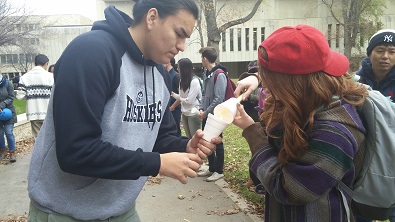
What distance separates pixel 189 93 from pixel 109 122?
449 centimetres

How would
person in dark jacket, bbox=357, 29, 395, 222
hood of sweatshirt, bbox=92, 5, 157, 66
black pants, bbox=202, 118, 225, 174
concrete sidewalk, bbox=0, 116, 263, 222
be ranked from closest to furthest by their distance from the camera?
hood of sweatshirt, bbox=92, 5, 157, 66 → person in dark jacket, bbox=357, 29, 395, 222 → concrete sidewalk, bbox=0, 116, 263, 222 → black pants, bbox=202, 118, 225, 174

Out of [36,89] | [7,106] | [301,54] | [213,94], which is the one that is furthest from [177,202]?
[7,106]

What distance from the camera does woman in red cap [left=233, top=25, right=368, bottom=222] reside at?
4.83 feet

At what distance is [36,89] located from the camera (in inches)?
263

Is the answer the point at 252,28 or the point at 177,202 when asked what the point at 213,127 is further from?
the point at 252,28

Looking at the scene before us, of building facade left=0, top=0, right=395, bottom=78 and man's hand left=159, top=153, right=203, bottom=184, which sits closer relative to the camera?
man's hand left=159, top=153, right=203, bottom=184

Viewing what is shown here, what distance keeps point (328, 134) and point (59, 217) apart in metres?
1.31

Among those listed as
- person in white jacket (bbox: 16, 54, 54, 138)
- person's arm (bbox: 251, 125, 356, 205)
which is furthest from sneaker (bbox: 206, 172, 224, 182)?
person's arm (bbox: 251, 125, 356, 205)

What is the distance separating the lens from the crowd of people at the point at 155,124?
141 centimetres

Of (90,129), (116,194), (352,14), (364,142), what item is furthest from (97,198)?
(352,14)

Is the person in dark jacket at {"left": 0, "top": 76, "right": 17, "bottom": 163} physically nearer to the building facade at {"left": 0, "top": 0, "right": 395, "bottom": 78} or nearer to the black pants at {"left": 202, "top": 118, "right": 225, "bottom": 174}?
the black pants at {"left": 202, "top": 118, "right": 225, "bottom": 174}

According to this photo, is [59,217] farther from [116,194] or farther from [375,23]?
[375,23]

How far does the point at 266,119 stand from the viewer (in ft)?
5.99

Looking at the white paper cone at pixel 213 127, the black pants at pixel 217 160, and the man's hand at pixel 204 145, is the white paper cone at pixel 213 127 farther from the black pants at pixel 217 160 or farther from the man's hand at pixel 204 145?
the black pants at pixel 217 160
